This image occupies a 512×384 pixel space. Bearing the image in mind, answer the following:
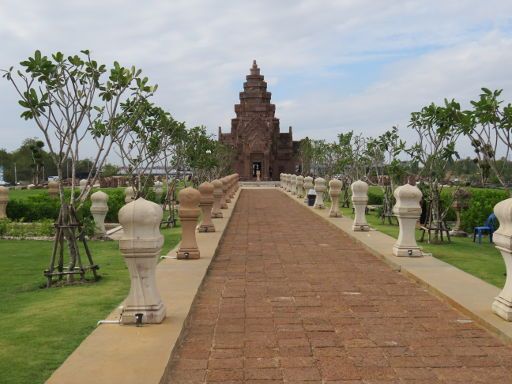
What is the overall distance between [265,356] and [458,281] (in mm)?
3810

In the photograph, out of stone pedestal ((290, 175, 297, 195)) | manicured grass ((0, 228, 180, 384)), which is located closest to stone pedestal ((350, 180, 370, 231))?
manicured grass ((0, 228, 180, 384))

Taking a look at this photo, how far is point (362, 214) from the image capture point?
14031 millimetres

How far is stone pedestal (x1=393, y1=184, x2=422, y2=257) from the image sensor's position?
9508 millimetres

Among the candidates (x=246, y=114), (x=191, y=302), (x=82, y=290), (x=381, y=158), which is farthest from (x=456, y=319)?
(x=246, y=114)

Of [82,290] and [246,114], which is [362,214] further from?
[246,114]

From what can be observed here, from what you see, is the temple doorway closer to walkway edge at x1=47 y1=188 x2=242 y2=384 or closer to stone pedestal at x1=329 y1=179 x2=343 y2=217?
stone pedestal at x1=329 y1=179 x2=343 y2=217

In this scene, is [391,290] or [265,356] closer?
[265,356]

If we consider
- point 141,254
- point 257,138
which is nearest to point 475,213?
point 141,254

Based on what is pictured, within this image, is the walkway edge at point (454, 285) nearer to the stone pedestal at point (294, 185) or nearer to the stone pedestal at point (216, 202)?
the stone pedestal at point (216, 202)

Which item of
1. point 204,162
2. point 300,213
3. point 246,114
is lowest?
point 300,213

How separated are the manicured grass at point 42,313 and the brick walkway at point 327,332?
106 cm

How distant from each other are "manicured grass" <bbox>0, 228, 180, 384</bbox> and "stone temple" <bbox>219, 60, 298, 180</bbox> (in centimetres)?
5712

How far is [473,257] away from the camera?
10.9m

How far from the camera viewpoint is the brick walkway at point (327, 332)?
4660 millimetres
